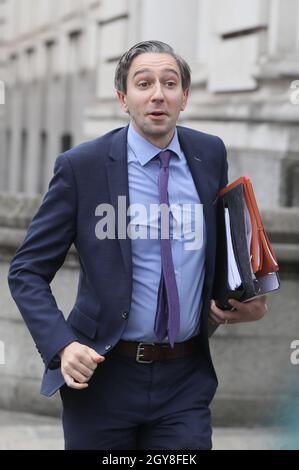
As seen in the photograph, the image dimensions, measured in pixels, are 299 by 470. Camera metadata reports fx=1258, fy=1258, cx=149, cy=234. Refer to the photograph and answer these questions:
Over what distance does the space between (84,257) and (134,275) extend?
0.18 meters

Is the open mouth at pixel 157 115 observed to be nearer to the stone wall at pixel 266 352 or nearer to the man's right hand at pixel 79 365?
the man's right hand at pixel 79 365

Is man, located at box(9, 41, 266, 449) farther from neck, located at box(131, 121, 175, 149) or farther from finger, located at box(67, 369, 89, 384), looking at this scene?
finger, located at box(67, 369, 89, 384)

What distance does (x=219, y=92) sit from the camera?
11.2 meters

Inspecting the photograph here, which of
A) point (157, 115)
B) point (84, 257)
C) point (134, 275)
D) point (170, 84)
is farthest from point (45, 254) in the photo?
point (170, 84)

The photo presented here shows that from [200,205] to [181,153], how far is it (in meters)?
0.19

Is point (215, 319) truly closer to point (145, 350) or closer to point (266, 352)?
point (145, 350)

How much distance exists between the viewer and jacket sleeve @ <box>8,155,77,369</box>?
13.0 ft

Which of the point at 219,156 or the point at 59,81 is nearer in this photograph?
the point at 219,156

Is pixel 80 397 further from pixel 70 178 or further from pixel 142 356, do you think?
pixel 70 178

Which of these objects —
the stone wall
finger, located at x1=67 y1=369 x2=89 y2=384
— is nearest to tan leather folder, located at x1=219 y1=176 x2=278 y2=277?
finger, located at x1=67 y1=369 x2=89 y2=384

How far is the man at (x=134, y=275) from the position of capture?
157 inches

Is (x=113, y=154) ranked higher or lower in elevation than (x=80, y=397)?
higher
